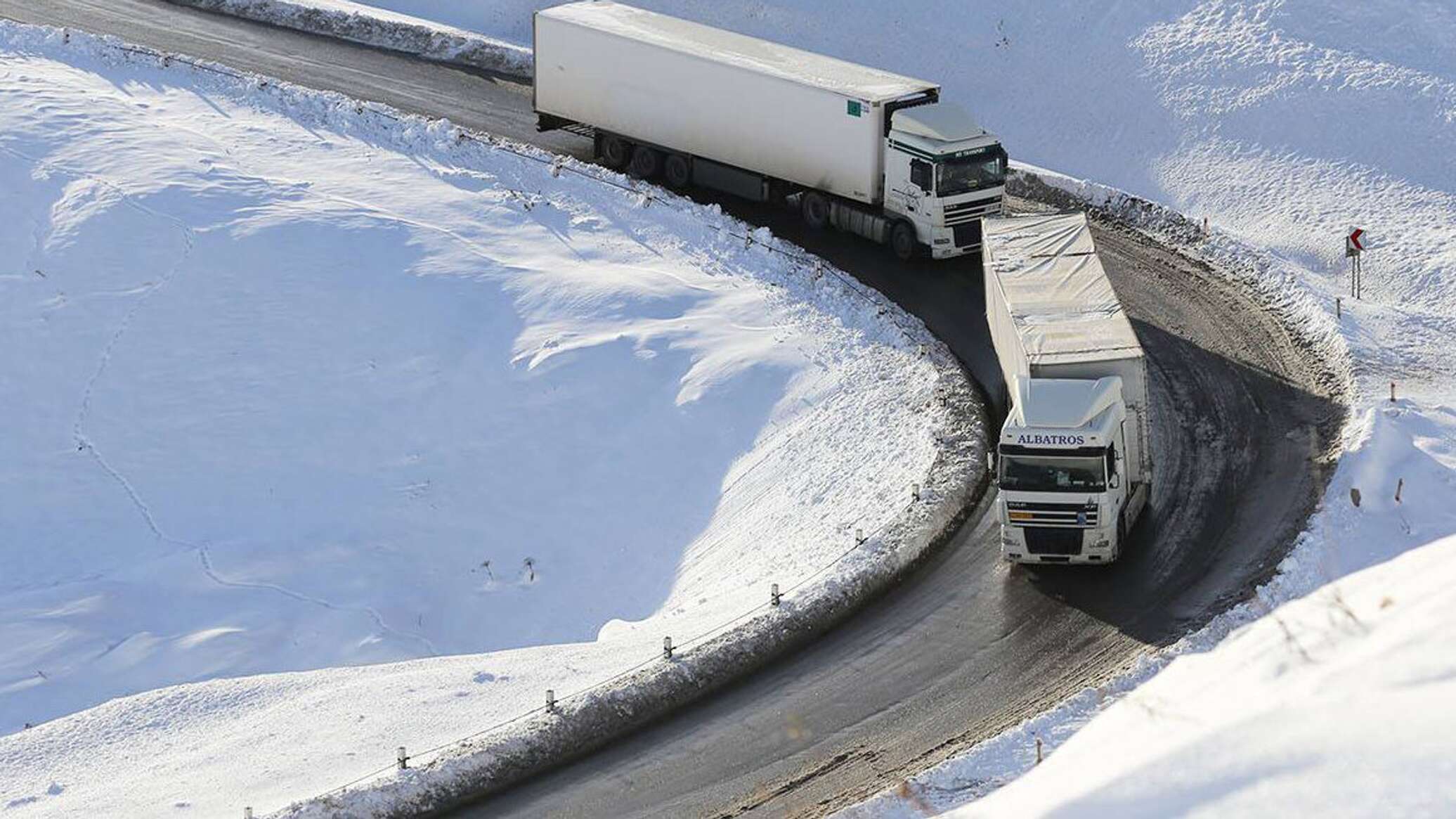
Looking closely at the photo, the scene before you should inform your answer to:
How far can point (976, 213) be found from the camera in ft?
121

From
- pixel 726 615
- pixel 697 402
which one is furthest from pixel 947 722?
pixel 697 402

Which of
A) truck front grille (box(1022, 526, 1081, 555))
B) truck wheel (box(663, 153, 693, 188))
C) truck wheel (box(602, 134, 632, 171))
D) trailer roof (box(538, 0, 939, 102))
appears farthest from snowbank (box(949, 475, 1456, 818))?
truck wheel (box(602, 134, 632, 171))

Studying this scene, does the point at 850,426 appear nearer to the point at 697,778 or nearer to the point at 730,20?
the point at 697,778

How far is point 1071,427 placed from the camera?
2575cm

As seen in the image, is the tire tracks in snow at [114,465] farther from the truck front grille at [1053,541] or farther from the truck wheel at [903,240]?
the truck wheel at [903,240]

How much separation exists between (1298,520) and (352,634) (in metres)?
15.5

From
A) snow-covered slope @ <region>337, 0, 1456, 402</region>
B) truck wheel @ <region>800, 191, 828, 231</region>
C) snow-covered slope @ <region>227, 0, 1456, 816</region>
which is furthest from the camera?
snow-covered slope @ <region>337, 0, 1456, 402</region>

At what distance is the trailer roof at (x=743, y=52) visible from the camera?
37.3 m

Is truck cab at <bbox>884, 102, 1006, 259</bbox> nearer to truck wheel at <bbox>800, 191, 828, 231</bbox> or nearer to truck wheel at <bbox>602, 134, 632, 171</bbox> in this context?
truck wheel at <bbox>800, 191, 828, 231</bbox>

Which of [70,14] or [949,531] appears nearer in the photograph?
[949,531]

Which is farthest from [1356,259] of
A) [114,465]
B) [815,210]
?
[114,465]

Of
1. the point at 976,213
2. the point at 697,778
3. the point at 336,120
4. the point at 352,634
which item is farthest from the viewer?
the point at 336,120

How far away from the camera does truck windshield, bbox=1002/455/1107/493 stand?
25.6 m

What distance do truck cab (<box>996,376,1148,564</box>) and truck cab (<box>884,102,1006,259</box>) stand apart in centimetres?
1045
